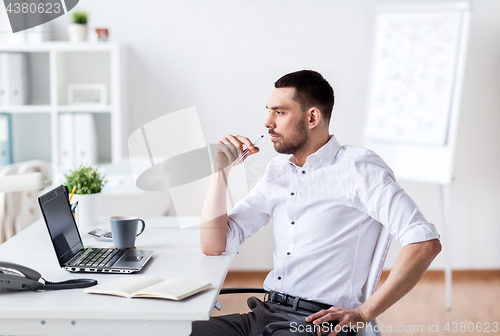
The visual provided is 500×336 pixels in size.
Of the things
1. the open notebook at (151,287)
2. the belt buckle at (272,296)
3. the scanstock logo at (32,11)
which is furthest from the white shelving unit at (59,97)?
the open notebook at (151,287)

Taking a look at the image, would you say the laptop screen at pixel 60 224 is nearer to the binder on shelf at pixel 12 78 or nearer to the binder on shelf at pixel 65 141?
the binder on shelf at pixel 65 141

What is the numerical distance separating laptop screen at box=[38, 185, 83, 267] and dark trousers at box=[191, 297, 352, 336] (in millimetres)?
424

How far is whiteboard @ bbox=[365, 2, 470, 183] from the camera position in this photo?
2.81 m

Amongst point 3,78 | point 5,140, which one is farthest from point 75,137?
point 3,78

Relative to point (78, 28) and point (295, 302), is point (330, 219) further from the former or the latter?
point (78, 28)

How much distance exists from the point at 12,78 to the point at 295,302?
238 centimetres

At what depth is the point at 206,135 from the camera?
133 inches

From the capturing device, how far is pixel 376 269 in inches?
54.6

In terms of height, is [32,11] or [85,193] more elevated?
[32,11]

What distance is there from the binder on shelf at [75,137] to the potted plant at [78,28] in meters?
0.47

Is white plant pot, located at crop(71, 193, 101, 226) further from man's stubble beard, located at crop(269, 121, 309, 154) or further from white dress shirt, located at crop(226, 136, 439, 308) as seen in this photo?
man's stubble beard, located at crop(269, 121, 309, 154)

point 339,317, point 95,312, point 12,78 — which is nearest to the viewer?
point 95,312

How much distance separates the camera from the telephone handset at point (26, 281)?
3.73 feet

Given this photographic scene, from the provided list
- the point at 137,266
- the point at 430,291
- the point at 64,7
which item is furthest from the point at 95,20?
the point at 430,291
